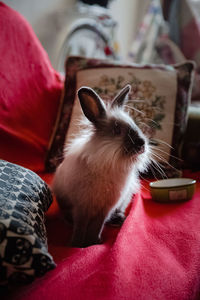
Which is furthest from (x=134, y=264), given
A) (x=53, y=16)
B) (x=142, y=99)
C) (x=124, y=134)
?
(x=53, y=16)

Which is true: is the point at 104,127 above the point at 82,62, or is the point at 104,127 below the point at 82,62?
below

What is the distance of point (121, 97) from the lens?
1.03 metres

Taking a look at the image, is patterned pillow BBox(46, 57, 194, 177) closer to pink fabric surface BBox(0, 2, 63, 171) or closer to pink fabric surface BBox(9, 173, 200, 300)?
pink fabric surface BBox(0, 2, 63, 171)

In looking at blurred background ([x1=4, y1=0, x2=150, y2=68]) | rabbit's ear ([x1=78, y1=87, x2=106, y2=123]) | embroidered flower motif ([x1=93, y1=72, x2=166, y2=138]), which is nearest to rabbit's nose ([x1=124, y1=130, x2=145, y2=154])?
rabbit's ear ([x1=78, y1=87, x2=106, y2=123])

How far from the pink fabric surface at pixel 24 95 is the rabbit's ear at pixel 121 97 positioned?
1.63 feet

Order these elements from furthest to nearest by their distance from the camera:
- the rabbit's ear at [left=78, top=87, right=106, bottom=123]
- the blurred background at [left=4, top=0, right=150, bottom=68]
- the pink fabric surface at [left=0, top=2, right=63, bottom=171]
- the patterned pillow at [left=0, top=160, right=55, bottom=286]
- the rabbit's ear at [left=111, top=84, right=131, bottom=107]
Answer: the blurred background at [left=4, top=0, right=150, bottom=68] < the pink fabric surface at [left=0, top=2, right=63, bottom=171] < the rabbit's ear at [left=111, top=84, right=131, bottom=107] < the rabbit's ear at [left=78, top=87, right=106, bottom=123] < the patterned pillow at [left=0, top=160, right=55, bottom=286]

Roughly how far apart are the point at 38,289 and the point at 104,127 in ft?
1.75

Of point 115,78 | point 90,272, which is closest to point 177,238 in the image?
point 90,272

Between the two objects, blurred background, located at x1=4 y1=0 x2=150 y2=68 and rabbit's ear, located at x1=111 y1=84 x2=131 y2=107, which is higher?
blurred background, located at x1=4 y1=0 x2=150 y2=68

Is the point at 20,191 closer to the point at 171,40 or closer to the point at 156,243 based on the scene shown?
the point at 156,243

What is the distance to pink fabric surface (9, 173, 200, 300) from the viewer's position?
591 millimetres

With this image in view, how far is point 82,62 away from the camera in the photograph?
4.74 ft

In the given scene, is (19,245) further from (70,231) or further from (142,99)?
(142,99)

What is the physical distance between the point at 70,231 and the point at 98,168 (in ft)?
0.81
